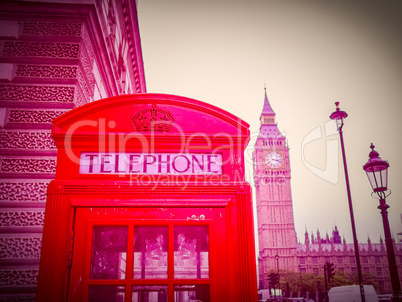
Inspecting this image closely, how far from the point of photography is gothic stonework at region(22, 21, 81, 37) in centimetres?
366

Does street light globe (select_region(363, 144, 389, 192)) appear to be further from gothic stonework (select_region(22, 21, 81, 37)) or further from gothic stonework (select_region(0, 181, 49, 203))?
gothic stonework (select_region(0, 181, 49, 203))

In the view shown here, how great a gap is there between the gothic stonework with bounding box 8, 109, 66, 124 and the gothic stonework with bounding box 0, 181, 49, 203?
619 mm

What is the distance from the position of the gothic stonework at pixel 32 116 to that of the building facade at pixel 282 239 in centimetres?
7278

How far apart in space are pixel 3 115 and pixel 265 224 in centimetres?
8421

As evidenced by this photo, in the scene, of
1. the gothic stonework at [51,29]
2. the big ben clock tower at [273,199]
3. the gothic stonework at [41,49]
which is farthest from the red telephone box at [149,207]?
the big ben clock tower at [273,199]

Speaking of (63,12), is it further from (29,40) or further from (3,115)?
(3,115)

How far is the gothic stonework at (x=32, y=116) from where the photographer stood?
338 centimetres

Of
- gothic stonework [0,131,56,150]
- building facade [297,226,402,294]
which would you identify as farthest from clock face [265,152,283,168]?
gothic stonework [0,131,56,150]

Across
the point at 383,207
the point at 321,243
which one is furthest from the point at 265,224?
the point at 383,207

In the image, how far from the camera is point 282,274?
70750mm

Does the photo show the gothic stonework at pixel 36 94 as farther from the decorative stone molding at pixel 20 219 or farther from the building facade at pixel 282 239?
the building facade at pixel 282 239

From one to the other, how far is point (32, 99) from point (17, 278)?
1692 mm

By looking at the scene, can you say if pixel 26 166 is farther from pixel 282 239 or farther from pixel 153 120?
pixel 282 239

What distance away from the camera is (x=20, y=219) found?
3096mm
